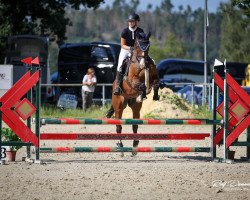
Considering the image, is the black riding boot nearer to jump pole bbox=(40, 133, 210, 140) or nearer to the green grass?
jump pole bbox=(40, 133, 210, 140)

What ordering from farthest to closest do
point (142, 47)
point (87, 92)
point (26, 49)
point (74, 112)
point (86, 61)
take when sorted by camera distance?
point (26, 49) < point (86, 61) < point (87, 92) < point (74, 112) < point (142, 47)

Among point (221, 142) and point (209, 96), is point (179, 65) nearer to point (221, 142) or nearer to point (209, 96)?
point (209, 96)

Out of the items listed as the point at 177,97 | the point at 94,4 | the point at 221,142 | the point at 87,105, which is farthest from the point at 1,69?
the point at 221,142

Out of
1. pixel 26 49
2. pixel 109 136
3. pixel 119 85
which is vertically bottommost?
pixel 109 136

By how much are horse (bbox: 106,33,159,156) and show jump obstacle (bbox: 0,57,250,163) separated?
62.7 inches

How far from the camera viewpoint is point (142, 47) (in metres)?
13.8

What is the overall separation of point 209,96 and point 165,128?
562 centimetres

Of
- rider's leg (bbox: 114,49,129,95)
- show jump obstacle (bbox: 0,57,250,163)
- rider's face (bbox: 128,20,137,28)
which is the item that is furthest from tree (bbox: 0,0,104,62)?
show jump obstacle (bbox: 0,57,250,163)

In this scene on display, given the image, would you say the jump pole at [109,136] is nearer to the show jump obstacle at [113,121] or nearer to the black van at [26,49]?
the show jump obstacle at [113,121]

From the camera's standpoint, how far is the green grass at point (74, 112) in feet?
82.6

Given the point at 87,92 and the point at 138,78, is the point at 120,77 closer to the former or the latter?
the point at 138,78

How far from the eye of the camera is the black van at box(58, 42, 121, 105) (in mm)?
32375

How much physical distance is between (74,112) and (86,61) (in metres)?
→ 7.96

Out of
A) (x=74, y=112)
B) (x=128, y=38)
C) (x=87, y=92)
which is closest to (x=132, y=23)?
(x=128, y=38)
